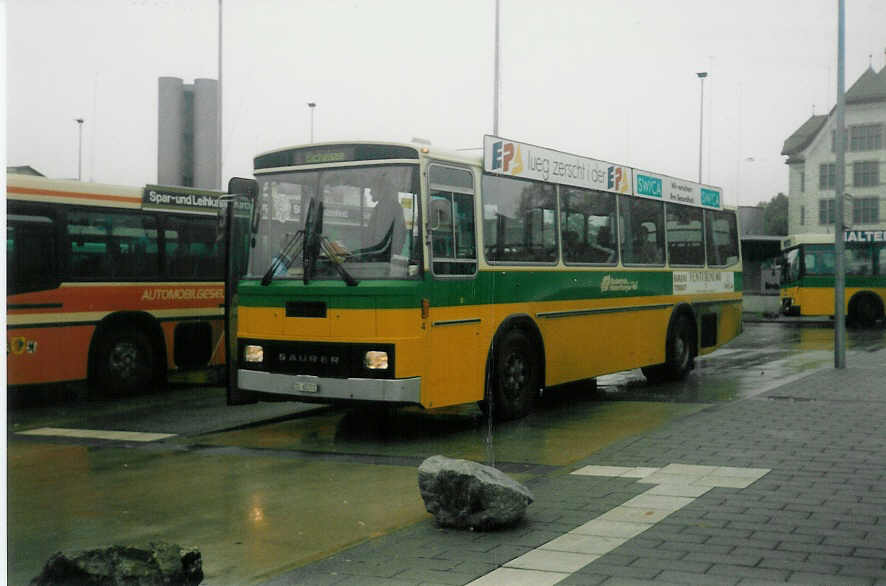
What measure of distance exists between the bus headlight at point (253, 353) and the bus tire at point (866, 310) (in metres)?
27.1

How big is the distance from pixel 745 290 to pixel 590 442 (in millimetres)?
39894

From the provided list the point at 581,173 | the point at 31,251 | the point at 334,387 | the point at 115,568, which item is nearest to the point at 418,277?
the point at 334,387

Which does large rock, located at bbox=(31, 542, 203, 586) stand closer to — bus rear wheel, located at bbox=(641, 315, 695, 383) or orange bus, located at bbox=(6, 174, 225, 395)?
orange bus, located at bbox=(6, 174, 225, 395)

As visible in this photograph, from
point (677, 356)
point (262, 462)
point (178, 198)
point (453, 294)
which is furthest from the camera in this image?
point (677, 356)

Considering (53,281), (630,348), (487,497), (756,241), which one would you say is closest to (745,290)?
(756,241)

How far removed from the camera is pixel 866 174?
71.6 ft

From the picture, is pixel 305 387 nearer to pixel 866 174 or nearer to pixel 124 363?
pixel 124 363

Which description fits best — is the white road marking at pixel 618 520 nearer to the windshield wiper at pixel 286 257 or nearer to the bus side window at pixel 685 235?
the windshield wiper at pixel 286 257

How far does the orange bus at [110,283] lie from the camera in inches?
516

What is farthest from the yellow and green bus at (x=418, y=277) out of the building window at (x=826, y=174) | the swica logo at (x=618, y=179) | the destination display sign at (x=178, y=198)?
the building window at (x=826, y=174)

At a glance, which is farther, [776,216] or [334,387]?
[776,216]

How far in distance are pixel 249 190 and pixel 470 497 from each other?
17.3ft

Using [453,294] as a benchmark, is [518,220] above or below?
→ above

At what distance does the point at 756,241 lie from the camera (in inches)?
1704
